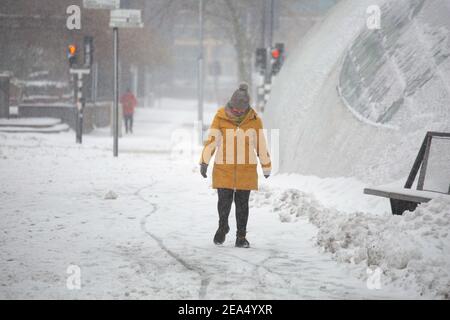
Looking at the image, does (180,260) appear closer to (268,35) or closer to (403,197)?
(403,197)

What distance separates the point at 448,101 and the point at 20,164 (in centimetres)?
1000

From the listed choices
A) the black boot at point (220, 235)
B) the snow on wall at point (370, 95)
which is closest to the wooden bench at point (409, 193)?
the snow on wall at point (370, 95)

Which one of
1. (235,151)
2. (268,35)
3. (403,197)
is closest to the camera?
(235,151)

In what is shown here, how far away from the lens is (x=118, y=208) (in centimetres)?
1099

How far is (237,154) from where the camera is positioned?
8.16m

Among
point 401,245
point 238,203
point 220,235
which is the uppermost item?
point 238,203

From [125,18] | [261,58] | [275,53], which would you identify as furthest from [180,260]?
[275,53]

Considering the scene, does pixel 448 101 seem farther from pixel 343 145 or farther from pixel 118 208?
pixel 118 208

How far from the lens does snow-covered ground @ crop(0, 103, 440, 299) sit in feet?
21.1

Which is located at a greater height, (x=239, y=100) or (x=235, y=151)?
(x=239, y=100)

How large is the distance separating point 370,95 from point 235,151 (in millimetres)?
4577

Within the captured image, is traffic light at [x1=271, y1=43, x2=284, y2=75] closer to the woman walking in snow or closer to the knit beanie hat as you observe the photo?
the woman walking in snow

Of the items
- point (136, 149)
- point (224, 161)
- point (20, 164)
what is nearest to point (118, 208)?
point (224, 161)

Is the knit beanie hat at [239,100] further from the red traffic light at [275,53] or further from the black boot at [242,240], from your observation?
the red traffic light at [275,53]
